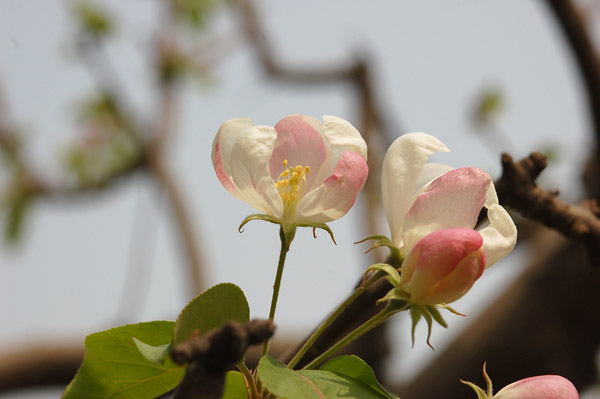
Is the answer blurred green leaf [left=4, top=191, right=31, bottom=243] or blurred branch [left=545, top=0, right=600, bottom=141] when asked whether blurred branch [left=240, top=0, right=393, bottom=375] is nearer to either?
blurred branch [left=545, top=0, right=600, bottom=141]

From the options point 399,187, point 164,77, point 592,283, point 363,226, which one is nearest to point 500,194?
point 399,187

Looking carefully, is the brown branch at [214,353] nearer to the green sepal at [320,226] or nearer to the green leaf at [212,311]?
the green leaf at [212,311]

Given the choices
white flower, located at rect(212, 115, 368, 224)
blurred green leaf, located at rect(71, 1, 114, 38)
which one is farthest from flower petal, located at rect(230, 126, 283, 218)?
blurred green leaf, located at rect(71, 1, 114, 38)

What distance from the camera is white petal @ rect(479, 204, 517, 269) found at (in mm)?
488

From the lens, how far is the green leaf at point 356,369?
0.46 m

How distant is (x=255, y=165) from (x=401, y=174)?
11cm

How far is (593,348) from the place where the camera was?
1485mm

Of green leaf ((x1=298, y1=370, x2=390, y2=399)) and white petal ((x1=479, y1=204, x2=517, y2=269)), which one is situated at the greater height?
white petal ((x1=479, y1=204, x2=517, y2=269))

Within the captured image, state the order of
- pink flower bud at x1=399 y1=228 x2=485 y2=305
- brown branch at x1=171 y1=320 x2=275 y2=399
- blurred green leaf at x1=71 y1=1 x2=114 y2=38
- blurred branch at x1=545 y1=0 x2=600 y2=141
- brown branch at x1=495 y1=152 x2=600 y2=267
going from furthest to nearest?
blurred green leaf at x1=71 y1=1 x2=114 y2=38 → blurred branch at x1=545 y1=0 x2=600 y2=141 → brown branch at x1=495 y1=152 x2=600 y2=267 → pink flower bud at x1=399 y1=228 x2=485 y2=305 → brown branch at x1=171 y1=320 x2=275 y2=399

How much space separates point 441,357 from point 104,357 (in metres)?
1.23

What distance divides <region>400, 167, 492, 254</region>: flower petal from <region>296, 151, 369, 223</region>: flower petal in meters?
0.05

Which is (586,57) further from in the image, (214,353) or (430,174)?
(214,353)

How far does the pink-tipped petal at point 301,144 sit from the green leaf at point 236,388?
6.1 inches

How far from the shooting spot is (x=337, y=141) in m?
0.51
